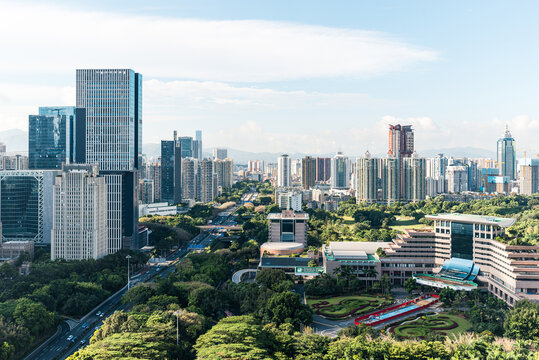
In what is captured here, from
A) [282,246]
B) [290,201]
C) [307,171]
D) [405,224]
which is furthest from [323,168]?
[282,246]

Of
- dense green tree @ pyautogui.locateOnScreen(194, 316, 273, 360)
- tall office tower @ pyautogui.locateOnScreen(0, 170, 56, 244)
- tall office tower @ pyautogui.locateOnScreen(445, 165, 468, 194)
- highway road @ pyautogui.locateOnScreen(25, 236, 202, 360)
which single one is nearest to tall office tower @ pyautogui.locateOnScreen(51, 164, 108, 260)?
highway road @ pyautogui.locateOnScreen(25, 236, 202, 360)

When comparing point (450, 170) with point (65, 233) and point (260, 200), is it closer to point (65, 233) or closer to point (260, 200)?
point (260, 200)

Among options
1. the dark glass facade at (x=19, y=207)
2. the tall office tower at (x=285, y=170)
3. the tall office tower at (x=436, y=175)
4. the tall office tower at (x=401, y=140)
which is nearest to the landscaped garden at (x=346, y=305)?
the dark glass facade at (x=19, y=207)

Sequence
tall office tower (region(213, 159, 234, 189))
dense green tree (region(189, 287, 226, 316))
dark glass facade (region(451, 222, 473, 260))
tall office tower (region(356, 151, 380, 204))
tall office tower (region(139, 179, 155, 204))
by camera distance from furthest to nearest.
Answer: tall office tower (region(213, 159, 234, 189)), tall office tower (region(356, 151, 380, 204)), tall office tower (region(139, 179, 155, 204)), dark glass facade (region(451, 222, 473, 260)), dense green tree (region(189, 287, 226, 316))

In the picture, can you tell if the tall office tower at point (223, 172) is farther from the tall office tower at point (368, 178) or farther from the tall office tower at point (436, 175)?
the tall office tower at point (436, 175)

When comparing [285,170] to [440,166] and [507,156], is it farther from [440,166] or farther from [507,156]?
[507,156]

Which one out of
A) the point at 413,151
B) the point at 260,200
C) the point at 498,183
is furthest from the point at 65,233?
the point at 498,183

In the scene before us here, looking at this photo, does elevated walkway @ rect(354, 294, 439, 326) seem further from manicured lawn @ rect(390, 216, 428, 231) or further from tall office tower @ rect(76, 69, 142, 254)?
manicured lawn @ rect(390, 216, 428, 231)
